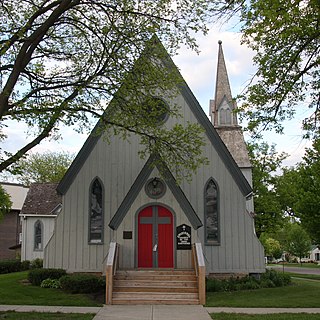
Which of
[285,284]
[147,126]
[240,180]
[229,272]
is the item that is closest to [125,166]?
[147,126]

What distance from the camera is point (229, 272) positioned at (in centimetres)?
1855

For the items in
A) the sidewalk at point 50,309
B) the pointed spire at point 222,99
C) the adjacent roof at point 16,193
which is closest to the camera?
the sidewalk at point 50,309

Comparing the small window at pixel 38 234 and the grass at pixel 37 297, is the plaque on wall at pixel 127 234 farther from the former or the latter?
the small window at pixel 38 234

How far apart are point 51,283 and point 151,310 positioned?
5.96 meters

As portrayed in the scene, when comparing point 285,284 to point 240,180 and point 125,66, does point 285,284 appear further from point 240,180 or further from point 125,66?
point 125,66

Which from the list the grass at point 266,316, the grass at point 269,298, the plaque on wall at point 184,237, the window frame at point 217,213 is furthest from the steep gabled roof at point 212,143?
the grass at point 266,316

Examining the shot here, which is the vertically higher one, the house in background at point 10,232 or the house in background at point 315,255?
the house in background at point 10,232

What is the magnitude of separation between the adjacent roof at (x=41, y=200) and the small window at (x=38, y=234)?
0.85m

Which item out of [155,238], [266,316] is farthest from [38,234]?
[266,316]

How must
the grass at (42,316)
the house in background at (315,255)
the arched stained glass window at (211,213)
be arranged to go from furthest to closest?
1. the house in background at (315,255)
2. the arched stained glass window at (211,213)
3. the grass at (42,316)

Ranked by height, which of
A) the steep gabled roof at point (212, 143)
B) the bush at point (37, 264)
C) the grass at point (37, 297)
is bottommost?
the grass at point (37, 297)

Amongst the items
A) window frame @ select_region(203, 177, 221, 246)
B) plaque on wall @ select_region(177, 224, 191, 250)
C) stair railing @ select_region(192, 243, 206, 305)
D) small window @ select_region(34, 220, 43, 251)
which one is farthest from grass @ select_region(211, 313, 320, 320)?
small window @ select_region(34, 220, 43, 251)

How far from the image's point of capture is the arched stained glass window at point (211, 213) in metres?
18.9

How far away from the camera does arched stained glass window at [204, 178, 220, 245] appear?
62.1 feet
